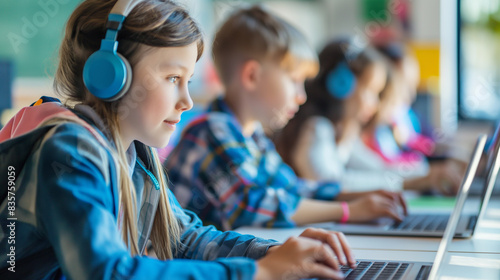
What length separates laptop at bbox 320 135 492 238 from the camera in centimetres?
99

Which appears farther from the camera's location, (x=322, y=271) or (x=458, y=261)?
(x=458, y=261)

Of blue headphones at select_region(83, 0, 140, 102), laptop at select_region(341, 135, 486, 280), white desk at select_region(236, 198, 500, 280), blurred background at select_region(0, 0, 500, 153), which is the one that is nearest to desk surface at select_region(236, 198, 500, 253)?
white desk at select_region(236, 198, 500, 280)

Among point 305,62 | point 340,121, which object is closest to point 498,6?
point 340,121

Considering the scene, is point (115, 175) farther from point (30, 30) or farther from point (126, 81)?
point (30, 30)

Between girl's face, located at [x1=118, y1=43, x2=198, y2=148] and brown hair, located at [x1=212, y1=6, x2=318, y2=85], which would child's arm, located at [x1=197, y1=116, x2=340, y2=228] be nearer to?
brown hair, located at [x1=212, y1=6, x2=318, y2=85]

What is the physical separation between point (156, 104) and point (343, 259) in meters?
0.30

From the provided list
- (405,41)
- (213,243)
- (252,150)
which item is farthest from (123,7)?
(405,41)

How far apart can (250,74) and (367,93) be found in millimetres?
955

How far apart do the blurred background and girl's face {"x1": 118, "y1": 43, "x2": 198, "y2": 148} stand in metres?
0.78

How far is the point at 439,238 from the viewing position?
967mm

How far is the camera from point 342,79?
6.81ft

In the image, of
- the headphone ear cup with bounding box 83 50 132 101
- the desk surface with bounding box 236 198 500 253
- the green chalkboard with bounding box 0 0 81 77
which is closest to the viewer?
the headphone ear cup with bounding box 83 50 132 101

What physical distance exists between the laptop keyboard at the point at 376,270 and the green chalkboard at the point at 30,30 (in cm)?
280

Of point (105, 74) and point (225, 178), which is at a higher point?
point (225, 178)
